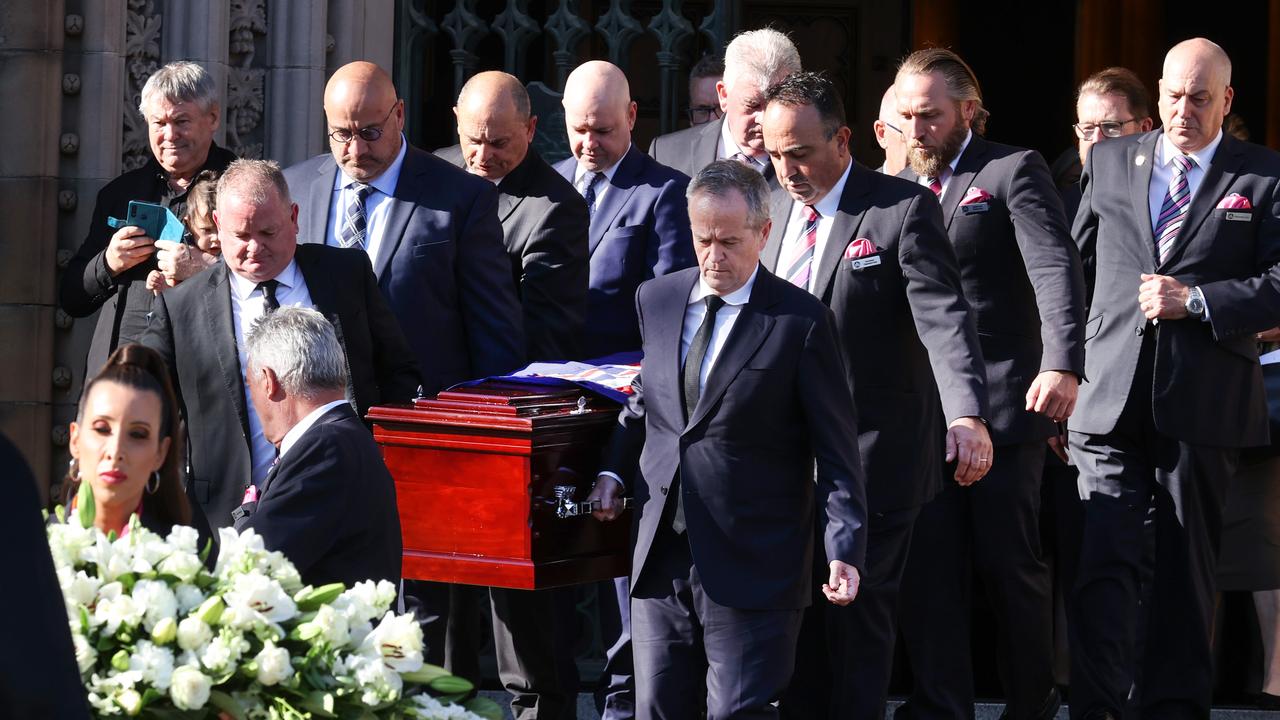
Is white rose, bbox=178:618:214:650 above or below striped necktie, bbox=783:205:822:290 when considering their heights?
below

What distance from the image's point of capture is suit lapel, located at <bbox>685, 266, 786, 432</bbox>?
5031mm

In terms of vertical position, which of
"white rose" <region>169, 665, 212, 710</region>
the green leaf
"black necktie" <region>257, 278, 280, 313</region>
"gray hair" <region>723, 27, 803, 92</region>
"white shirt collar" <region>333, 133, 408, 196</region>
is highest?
"gray hair" <region>723, 27, 803, 92</region>

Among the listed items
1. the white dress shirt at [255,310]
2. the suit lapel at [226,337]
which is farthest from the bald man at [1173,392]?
the suit lapel at [226,337]

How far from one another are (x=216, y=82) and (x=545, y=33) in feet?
4.04

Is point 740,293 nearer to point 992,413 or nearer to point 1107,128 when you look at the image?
point 992,413

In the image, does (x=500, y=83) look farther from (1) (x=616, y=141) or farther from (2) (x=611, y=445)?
(2) (x=611, y=445)

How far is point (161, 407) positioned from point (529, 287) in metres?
2.12

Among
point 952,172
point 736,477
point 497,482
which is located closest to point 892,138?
point 952,172

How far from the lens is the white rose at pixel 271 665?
9.19 feet

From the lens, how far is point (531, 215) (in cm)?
628

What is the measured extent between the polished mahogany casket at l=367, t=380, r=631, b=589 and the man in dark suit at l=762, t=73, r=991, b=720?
2.45 feet

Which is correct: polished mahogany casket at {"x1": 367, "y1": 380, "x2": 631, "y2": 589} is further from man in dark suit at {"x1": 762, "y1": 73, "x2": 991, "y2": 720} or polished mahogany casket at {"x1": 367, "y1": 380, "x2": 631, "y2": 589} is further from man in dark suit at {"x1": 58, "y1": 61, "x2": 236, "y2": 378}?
man in dark suit at {"x1": 58, "y1": 61, "x2": 236, "y2": 378}

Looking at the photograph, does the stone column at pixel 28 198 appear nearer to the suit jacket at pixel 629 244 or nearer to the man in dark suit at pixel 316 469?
the suit jacket at pixel 629 244

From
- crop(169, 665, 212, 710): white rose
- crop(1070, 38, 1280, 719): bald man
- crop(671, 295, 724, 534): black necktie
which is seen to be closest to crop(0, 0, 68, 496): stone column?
crop(671, 295, 724, 534): black necktie
